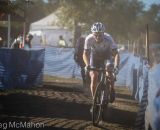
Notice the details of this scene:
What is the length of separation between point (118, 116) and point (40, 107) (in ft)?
5.69

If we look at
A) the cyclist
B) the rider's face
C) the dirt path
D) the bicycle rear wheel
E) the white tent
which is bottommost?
the dirt path

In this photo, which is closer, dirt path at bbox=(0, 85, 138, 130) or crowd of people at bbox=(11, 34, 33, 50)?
dirt path at bbox=(0, 85, 138, 130)

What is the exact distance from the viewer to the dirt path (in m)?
8.57

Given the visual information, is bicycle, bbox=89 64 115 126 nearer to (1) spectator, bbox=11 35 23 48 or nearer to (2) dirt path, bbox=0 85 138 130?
(2) dirt path, bbox=0 85 138 130

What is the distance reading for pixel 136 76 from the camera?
1330 cm

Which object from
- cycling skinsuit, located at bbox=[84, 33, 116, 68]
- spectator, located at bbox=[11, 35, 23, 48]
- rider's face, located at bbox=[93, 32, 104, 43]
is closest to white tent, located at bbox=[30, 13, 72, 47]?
spectator, located at bbox=[11, 35, 23, 48]

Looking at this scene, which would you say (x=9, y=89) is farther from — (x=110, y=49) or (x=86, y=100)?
(x=110, y=49)

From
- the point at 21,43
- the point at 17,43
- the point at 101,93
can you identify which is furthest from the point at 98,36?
the point at 21,43

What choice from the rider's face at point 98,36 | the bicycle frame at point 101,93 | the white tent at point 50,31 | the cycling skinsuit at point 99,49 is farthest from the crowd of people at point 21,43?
the white tent at point 50,31

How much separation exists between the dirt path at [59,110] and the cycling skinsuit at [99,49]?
3.69 feet

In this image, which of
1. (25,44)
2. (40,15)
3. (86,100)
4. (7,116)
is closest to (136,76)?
(86,100)

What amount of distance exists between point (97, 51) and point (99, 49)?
0.06 m

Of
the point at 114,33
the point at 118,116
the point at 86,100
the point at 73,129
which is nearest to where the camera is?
the point at 73,129

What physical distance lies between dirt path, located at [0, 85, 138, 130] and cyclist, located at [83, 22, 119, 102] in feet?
2.24
